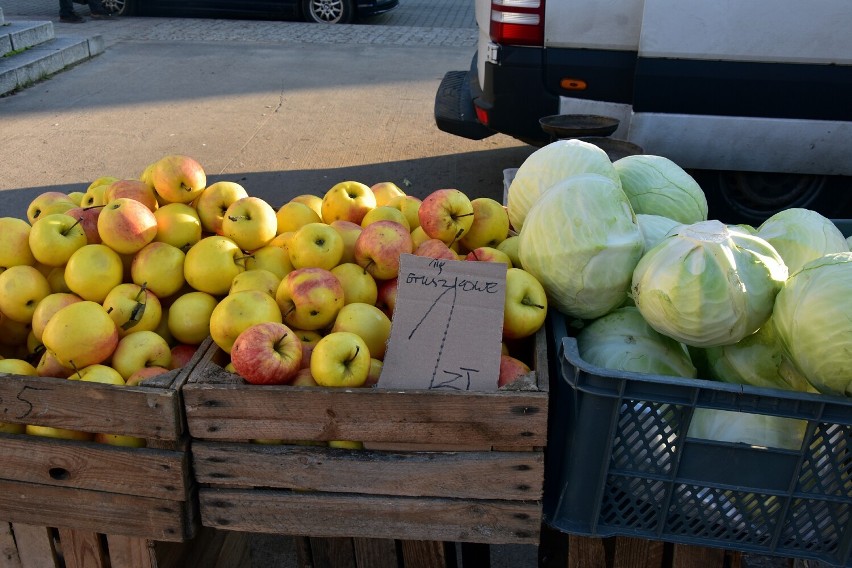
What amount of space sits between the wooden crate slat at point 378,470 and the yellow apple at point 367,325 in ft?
1.15

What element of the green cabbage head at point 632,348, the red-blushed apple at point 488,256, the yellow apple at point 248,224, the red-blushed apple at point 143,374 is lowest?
the red-blushed apple at point 143,374

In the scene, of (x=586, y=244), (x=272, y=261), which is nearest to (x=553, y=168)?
(x=586, y=244)

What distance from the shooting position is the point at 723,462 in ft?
5.50

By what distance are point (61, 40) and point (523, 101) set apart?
7848 mm

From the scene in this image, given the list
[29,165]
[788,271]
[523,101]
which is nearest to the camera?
[788,271]

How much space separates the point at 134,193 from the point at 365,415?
122 centimetres

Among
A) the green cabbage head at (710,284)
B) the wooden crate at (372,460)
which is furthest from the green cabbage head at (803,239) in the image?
the wooden crate at (372,460)

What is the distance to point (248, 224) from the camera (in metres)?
2.30

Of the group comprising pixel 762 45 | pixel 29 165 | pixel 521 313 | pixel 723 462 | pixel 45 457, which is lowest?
pixel 29 165

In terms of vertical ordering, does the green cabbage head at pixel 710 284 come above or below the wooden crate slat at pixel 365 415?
above

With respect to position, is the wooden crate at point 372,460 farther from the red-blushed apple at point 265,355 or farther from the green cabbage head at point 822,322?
the green cabbage head at point 822,322

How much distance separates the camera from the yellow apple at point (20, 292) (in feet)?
7.22

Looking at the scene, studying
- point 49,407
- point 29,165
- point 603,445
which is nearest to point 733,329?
point 603,445

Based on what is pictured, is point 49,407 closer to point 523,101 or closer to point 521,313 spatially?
point 521,313
